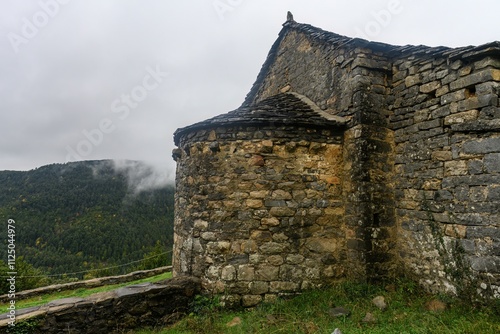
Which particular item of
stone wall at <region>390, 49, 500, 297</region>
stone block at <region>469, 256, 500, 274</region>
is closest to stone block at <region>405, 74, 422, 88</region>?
stone wall at <region>390, 49, 500, 297</region>

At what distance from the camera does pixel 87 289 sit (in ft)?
39.9

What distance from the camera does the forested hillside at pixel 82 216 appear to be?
28781 millimetres

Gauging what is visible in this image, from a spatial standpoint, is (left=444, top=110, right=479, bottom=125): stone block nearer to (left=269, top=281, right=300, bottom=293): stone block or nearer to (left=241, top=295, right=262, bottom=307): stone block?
(left=269, top=281, right=300, bottom=293): stone block

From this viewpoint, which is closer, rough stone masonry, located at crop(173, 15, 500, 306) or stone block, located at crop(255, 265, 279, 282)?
rough stone masonry, located at crop(173, 15, 500, 306)

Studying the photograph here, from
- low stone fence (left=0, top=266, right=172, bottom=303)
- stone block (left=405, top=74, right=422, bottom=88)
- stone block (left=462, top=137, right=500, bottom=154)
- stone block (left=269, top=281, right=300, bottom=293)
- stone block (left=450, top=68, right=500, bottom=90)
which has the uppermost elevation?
stone block (left=405, top=74, right=422, bottom=88)

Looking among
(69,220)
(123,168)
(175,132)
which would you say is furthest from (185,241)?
(123,168)

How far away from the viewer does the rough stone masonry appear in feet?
15.3

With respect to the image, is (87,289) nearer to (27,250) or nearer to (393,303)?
(393,303)

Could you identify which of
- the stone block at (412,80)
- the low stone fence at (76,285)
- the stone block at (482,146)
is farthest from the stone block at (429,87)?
the low stone fence at (76,285)

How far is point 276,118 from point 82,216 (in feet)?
123

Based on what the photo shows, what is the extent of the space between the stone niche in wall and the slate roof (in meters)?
0.02

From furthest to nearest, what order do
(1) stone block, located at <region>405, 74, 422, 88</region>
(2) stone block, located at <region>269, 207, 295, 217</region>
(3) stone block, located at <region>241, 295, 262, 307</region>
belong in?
(2) stone block, located at <region>269, 207, 295, 217</region>, (1) stone block, located at <region>405, 74, 422, 88</region>, (3) stone block, located at <region>241, 295, 262, 307</region>

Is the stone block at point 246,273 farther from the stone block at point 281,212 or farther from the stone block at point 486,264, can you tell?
the stone block at point 486,264

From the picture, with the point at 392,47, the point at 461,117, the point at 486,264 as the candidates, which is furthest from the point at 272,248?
the point at 392,47
